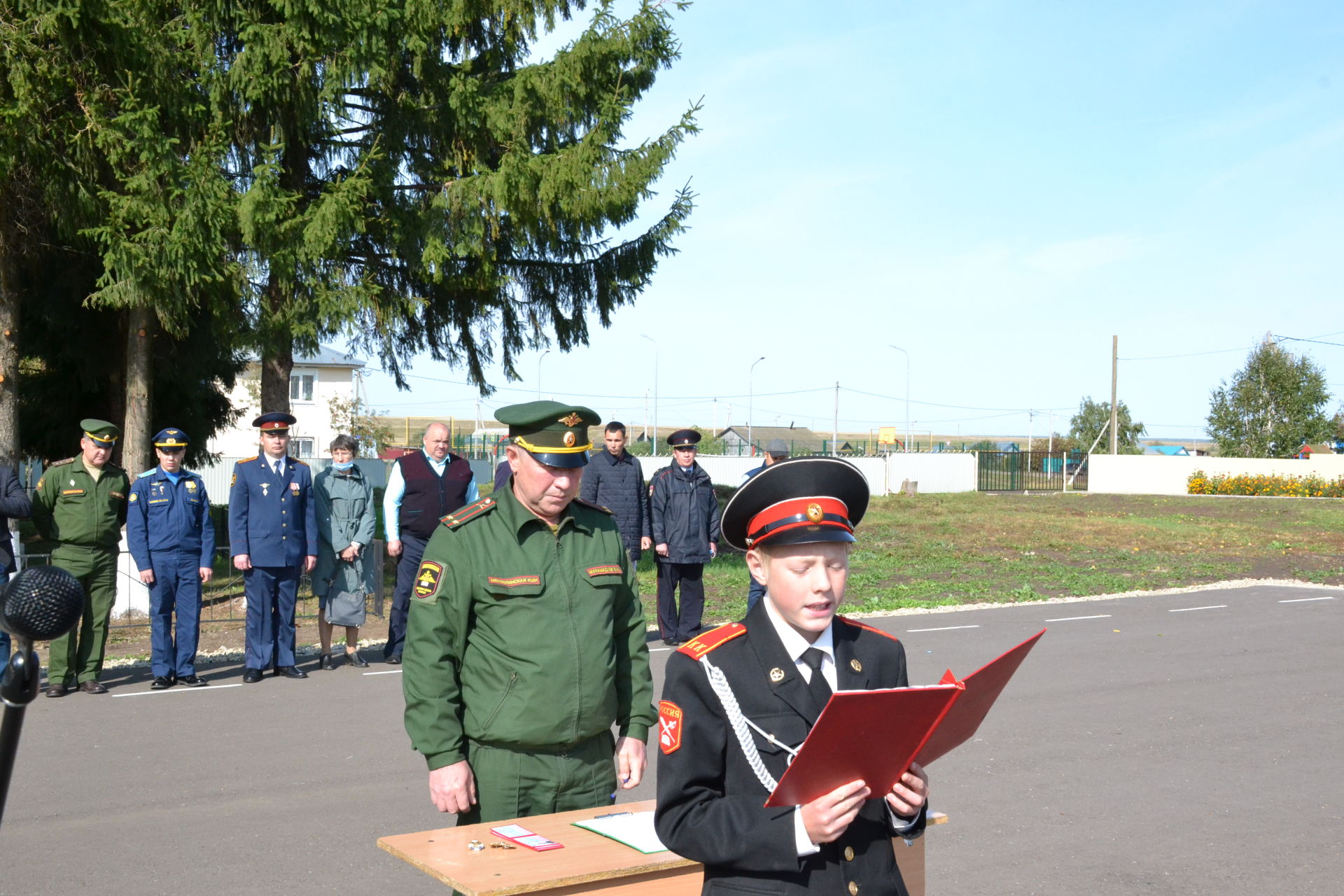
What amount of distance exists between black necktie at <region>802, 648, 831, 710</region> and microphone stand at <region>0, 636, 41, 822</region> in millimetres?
1603

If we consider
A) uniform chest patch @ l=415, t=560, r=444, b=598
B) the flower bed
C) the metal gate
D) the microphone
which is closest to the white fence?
the flower bed

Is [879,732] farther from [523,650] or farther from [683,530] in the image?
[683,530]

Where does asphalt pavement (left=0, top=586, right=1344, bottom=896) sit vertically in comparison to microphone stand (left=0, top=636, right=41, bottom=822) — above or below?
below

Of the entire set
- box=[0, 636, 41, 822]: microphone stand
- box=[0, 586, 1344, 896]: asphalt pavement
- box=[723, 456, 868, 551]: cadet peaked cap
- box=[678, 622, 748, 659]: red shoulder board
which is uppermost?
box=[723, 456, 868, 551]: cadet peaked cap

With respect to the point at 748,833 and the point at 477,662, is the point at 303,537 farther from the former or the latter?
the point at 748,833

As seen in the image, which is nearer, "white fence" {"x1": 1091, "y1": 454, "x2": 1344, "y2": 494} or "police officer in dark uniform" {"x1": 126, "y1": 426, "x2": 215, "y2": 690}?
"police officer in dark uniform" {"x1": 126, "y1": 426, "x2": 215, "y2": 690}

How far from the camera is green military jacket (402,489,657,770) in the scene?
3695 millimetres

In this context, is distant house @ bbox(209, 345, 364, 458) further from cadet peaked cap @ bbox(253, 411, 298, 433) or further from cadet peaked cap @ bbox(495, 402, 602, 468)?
cadet peaked cap @ bbox(495, 402, 602, 468)

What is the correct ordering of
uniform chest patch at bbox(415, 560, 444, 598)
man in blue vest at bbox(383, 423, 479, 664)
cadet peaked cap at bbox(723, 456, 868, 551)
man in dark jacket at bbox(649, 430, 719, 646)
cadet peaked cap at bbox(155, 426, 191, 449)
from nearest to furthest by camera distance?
1. cadet peaked cap at bbox(723, 456, 868, 551)
2. uniform chest patch at bbox(415, 560, 444, 598)
3. cadet peaked cap at bbox(155, 426, 191, 449)
4. man in blue vest at bbox(383, 423, 479, 664)
5. man in dark jacket at bbox(649, 430, 719, 646)

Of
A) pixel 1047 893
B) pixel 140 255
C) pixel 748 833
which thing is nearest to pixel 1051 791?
pixel 1047 893

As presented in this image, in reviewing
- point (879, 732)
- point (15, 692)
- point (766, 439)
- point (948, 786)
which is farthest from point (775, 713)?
point (766, 439)

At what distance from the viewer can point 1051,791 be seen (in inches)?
262

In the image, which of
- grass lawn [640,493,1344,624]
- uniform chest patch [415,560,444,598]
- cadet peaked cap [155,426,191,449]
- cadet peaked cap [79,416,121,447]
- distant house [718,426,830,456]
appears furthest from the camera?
distant house [718,426,830,456]

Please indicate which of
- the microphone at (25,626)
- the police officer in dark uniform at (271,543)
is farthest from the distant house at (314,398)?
the microphone at (25,626)
